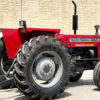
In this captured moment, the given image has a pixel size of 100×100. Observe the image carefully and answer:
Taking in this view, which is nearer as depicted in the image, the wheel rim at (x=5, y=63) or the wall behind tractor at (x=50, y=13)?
the wheel rim at (x=5, y=63)

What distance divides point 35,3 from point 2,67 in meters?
16.4

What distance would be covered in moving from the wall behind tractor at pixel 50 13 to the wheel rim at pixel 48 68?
17295 mm

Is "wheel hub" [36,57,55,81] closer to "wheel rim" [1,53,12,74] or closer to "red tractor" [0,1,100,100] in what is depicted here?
"red tractor" [0,1,100,100]

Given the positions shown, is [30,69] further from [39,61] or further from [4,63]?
[4,63]

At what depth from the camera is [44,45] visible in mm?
5465

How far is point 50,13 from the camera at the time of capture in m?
22.9

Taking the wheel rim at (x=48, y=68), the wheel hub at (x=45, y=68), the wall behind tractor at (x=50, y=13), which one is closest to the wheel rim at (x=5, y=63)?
the wheel rim at (x=48, y=68)

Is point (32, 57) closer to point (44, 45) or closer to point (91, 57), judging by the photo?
point (44, 45)

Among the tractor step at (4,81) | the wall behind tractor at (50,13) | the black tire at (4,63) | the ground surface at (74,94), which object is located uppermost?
the wall behind tractor at (50,13)

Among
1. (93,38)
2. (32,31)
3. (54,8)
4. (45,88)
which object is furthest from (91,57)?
(54,8)

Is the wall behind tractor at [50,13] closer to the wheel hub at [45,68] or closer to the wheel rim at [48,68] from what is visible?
the wheel rim at [48,68]

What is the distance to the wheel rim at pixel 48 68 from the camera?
5.53 metres

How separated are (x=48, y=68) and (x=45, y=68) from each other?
6 cm

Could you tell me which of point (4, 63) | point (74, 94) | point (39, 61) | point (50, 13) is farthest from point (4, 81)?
point (50, 13)
